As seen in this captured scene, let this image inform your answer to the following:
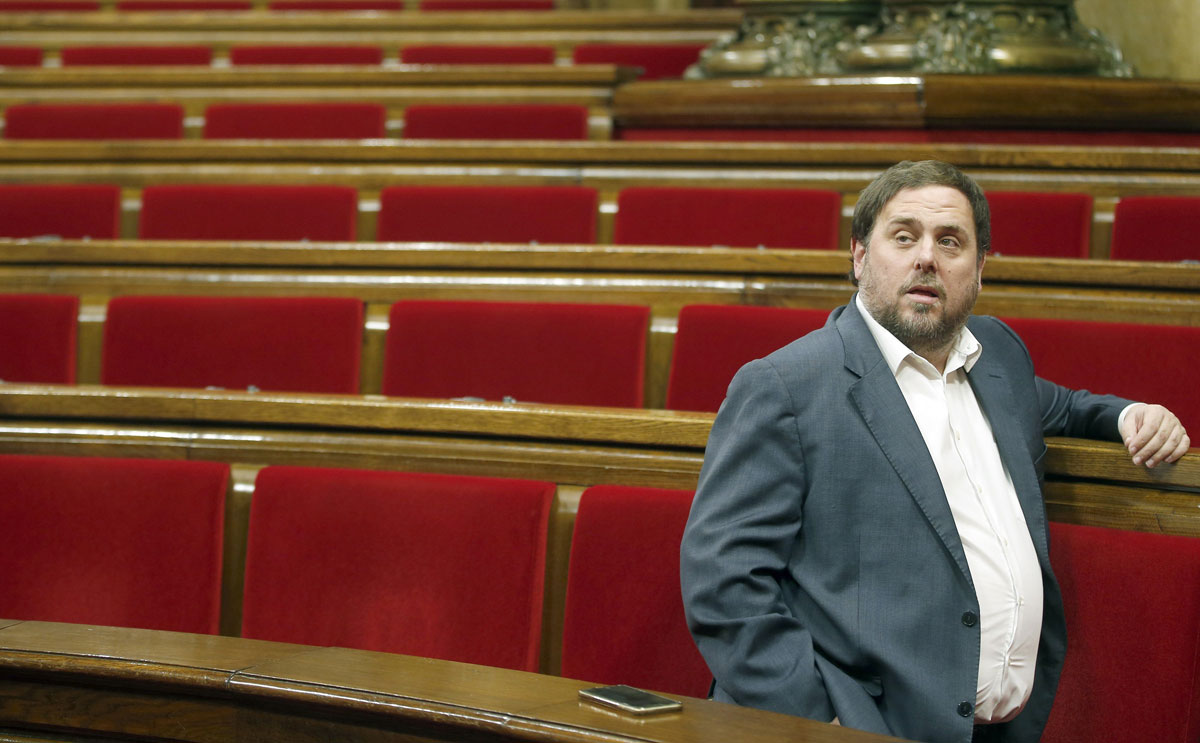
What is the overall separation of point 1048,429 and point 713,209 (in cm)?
31

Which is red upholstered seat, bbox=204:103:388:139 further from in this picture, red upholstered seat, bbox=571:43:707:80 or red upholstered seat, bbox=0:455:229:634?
red upholstered seat, bbox=0:455:229:634

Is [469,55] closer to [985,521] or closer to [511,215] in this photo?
[511,215]

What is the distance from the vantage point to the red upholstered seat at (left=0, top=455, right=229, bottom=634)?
409 millimetres

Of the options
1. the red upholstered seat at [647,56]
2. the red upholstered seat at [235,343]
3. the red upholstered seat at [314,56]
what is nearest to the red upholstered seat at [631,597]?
the red upholstered seat at [235,343]

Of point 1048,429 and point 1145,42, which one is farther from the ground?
point 1145,42

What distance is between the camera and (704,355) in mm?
498

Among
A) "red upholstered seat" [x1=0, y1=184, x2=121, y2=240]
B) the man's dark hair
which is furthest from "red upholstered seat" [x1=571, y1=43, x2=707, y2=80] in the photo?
the man's dark hair

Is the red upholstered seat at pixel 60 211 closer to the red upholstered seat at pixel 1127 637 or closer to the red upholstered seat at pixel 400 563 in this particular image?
the red upholstered seat at pixel 400 563

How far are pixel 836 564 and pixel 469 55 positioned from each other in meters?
0.88

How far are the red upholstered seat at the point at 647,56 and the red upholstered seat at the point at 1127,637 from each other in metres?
0.77

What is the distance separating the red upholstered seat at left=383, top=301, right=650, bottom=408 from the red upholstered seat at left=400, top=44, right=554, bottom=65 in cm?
60

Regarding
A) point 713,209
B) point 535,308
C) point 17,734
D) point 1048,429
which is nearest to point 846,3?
point 713,209

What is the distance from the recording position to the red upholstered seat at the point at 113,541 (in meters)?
0.41

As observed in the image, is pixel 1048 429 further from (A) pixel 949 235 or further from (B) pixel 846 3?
(B) pixel 846 3
